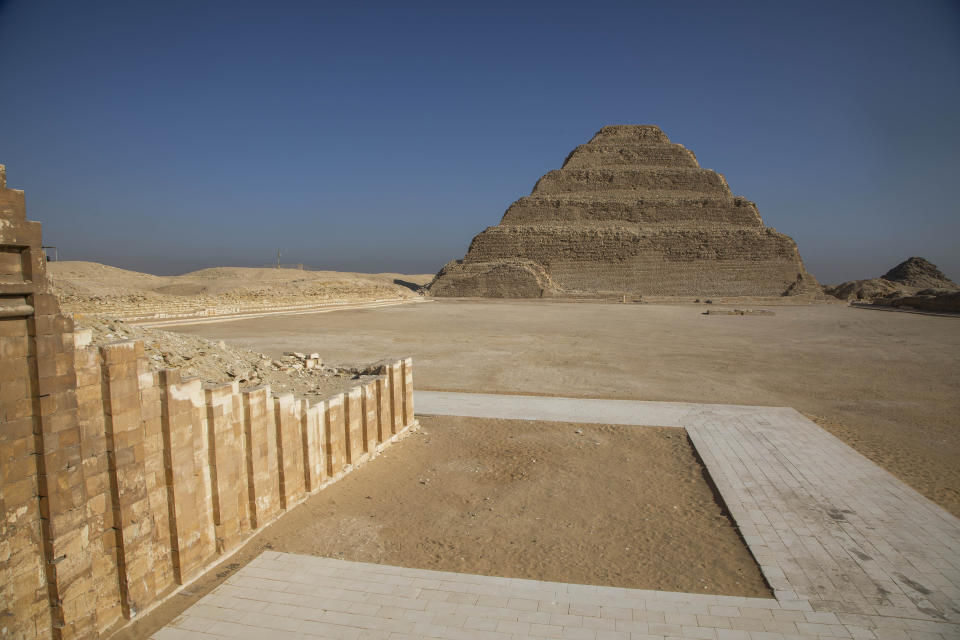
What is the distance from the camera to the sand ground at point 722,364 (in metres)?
7.76

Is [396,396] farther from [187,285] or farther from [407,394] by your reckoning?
[187,285]

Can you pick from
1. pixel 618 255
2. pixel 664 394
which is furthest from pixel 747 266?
pixel 664 394

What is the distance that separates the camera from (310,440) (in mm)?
5250

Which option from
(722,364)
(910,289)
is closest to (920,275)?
(910,289)

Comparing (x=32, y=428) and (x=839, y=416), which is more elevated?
(x=32, y=428)

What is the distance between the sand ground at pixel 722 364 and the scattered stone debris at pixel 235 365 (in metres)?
3.11

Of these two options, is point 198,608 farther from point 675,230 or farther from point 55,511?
point 675,230

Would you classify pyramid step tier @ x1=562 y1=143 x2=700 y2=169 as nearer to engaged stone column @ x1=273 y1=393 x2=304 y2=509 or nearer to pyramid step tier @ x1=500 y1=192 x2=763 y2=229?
pyramid step tier @ x1=500 y1=192 x2=763 y2=229

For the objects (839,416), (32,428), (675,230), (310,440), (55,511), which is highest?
(675,230)

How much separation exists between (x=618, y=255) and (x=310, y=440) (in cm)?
6528

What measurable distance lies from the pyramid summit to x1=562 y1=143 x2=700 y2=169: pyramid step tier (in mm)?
151

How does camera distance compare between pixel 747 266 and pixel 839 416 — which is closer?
pixel 839 416

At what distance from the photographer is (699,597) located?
→ 11.9 ft

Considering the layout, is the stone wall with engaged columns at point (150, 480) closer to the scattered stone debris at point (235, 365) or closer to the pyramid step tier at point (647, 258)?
the scattered stone debris at point (235, 365)
